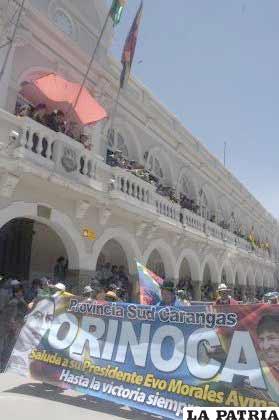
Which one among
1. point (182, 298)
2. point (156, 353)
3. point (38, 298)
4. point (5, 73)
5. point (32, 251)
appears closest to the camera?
point (156, 353)

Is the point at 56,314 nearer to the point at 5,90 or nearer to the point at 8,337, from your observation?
the point at 8,337

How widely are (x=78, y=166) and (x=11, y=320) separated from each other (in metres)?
3.53

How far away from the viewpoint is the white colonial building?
Result: 8.18 m

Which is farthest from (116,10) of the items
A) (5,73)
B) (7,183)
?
(7,183)

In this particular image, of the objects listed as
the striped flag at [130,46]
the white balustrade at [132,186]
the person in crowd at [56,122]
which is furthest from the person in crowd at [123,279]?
the striped flag at [130,46]

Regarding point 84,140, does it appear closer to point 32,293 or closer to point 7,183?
point 7,183

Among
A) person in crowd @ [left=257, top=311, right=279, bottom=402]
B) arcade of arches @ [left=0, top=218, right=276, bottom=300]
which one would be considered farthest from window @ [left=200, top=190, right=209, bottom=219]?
person in crowd @ [left=257, top=311, right=279, bottom=402]

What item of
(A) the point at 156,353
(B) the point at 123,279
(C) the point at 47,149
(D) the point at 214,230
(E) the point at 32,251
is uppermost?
(D) the point at 214,230

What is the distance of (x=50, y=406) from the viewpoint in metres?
4.82

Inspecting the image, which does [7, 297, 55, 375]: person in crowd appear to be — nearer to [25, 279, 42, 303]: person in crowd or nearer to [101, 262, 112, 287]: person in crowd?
[25, 279, 42, 303]: person in crowd

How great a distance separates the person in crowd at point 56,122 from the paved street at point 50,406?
5.32 m

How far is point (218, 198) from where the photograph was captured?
21500 millimetres

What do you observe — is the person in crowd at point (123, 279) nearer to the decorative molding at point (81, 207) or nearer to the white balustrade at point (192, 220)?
the decorative molding at point (81, 207)

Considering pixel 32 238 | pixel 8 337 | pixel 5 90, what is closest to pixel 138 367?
pixel 8 337
